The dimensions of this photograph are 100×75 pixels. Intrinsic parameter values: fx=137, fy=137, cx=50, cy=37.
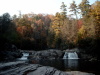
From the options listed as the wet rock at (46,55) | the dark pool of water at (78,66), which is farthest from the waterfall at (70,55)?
the dark pool of water at (78,66)

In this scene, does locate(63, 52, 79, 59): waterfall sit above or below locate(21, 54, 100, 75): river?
above

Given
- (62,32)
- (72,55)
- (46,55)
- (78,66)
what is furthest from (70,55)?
(78,66)

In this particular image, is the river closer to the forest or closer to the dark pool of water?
the dark pool of water

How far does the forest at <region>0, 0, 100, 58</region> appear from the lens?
110 feet

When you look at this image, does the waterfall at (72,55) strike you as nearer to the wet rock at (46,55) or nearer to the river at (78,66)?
the wet rock at (46,55)

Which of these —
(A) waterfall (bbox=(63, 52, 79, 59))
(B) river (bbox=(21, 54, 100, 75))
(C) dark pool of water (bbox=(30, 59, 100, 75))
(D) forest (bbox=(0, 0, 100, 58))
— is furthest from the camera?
(A) waterfall (bbox=(63, 52, 79, 59))

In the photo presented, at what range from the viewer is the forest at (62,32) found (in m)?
33.6

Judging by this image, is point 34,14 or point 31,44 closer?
point 31,44

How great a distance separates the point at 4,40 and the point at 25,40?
12.3 metres

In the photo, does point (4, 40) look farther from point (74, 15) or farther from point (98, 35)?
point (74, 15)

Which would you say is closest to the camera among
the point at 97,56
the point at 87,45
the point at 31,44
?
the point at 97,56

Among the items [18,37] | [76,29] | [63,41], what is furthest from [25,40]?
[76,29]

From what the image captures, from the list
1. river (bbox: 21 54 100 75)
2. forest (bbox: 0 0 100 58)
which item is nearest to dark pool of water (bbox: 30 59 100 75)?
river (bbox: 21 54 100 75)

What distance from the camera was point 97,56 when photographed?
105 feet
